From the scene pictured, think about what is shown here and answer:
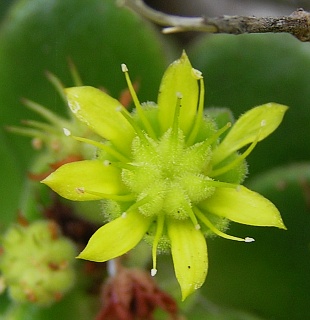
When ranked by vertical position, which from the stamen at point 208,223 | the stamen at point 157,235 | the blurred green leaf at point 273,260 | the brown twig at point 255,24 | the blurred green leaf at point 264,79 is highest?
the brown twig at point 255,24

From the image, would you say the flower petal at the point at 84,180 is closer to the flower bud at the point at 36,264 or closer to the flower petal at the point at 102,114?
the flower petal at the point at 102,114

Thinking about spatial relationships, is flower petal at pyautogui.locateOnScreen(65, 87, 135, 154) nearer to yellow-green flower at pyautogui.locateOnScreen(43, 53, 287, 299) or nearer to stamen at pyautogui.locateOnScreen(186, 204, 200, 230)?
yellow-green flower at pyautogui.locateOnScreen(43, 53, 287, 299)

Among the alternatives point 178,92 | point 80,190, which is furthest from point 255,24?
point 80,190

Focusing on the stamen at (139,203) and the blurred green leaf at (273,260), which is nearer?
the stamen at (139,203)

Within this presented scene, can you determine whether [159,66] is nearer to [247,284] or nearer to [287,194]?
[287,194]

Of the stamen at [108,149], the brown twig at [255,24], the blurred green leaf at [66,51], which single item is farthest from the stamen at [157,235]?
the blurred green leaf at [66,51]

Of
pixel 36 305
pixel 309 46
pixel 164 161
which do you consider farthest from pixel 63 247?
pixel 309 46

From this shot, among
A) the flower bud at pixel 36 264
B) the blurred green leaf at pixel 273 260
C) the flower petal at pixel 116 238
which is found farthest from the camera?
the blurred green leaf at pixel 273 260

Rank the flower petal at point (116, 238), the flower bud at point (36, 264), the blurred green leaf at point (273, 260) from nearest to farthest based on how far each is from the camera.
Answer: the flower petal at point (116, 238)
the flower bud at point (36, 264)
the blurred green leaf at point (273, 260)
